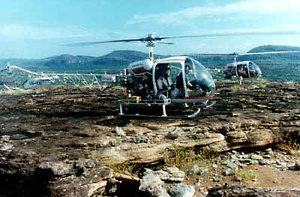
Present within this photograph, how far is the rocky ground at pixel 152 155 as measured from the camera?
7785mm

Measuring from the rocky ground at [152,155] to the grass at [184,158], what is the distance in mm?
29

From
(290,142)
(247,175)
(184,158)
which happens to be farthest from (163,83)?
(247,175)

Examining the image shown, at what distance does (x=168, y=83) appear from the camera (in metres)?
15.2

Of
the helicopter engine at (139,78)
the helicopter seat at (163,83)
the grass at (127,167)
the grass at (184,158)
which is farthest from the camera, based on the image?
the helicopter engine at (139,78)

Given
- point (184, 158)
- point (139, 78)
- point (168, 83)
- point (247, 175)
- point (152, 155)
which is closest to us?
point (247, 175)

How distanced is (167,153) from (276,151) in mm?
3944

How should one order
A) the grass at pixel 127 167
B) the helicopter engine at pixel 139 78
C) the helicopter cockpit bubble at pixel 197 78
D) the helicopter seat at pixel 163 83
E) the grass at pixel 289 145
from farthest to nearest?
the helicopter engine at pixel 139 78, the helicopter seat at pixel 163 83, the helicopter cockpit bubble at pixel 197 78, the grass at pixel 289 145, the grass at pixel 127 167

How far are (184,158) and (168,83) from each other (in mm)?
5118

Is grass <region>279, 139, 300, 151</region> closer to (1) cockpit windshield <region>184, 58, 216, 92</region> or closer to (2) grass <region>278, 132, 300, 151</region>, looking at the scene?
(2) grass <region>278, 132, 300, 151</region>

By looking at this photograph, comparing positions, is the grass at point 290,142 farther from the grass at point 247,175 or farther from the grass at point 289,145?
the grass at point 247,175

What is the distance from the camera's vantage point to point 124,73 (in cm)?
1691

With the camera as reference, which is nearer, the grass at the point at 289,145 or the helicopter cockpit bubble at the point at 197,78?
the grass at the point at 289,145

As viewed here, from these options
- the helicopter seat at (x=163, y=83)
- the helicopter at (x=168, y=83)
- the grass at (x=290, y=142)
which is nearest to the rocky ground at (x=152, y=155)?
the grass at (x=290, y=142)

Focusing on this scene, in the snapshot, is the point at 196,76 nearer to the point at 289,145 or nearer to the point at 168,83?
the point at 168,83
